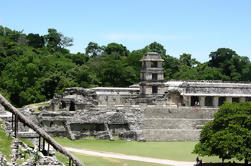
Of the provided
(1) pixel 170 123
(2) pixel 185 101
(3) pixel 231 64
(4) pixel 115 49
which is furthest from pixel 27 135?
(3) pixel 231 64

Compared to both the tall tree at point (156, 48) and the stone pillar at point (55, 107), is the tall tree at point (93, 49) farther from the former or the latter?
the stone pillar at point (55, 107)

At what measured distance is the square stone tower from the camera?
5097 cm

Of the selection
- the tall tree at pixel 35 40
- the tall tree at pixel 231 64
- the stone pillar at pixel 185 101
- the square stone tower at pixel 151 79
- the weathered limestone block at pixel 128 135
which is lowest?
the weathered limestone block at pixel 128 135

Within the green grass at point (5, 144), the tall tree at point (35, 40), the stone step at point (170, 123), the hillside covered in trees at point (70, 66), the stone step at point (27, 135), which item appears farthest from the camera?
the tall tree at point (35, 40)

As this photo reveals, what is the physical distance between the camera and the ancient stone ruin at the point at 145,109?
4016cm

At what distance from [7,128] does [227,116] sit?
49.9 feet

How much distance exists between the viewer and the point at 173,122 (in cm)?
4194

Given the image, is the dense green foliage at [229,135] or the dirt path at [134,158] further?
the dirt path at [134,158]

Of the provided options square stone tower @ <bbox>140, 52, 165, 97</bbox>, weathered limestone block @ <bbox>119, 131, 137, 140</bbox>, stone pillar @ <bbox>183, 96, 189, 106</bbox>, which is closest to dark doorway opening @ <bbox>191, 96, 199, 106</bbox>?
stone pillar @ <bbox>183, 96, 189, 106</bbox>

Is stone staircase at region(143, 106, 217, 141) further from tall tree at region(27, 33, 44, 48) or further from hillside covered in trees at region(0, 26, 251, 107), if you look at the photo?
tall tree at region(27, 33, 44, 48)

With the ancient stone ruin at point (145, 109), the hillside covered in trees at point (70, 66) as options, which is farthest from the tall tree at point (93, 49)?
the ancient stone ruin at point (145, 109)

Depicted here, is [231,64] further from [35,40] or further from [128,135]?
[128,135]

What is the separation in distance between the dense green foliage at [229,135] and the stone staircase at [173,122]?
10.2 m

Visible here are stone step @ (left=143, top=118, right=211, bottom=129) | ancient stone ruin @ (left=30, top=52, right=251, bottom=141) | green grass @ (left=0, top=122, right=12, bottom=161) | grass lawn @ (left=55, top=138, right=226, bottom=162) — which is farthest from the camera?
stone step @ (left=143, top=118, right=211, bottom=129)
